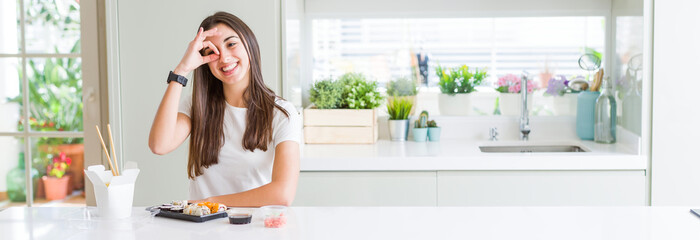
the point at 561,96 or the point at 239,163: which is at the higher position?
the point at 561,96

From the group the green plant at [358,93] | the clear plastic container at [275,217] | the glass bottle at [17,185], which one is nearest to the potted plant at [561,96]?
the green plant at [358,93]

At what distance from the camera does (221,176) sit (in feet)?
7.14

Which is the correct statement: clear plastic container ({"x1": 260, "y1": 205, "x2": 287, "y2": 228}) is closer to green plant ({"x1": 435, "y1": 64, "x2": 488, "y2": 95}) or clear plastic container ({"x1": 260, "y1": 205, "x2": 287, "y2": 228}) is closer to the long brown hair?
the long brown hair

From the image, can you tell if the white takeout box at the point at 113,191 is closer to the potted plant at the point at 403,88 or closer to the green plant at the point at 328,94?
the green plant at the point at 328,94

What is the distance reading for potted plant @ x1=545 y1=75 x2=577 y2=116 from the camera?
366 cm

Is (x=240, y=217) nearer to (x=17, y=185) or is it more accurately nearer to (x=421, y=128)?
(x=421, y=128)

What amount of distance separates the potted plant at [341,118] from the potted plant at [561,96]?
38.9 inches

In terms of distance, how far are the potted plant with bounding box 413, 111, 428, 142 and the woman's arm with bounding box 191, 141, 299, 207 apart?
4.69 ft

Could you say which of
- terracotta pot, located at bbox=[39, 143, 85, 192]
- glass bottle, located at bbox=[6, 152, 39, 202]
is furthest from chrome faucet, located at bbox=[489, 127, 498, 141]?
glass bottle, located at bbox=[6, 152, 39, 202]

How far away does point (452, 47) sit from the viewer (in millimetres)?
3723

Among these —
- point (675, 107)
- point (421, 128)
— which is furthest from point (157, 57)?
Result: point (675, 107)

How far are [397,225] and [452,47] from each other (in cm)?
213

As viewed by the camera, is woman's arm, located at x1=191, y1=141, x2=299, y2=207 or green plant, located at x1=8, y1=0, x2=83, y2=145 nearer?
woman's arm, located at x1=191, y1=141, x2=299, y2=207

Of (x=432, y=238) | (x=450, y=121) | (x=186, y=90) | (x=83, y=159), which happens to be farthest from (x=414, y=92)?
(x=432, y=238)
